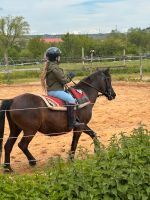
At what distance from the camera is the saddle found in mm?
6703

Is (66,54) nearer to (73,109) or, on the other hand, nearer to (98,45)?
(98,45)

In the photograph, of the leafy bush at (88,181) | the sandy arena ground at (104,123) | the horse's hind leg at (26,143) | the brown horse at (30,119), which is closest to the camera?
the leafy bush at (88,181)

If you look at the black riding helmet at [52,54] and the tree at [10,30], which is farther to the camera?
the tree at [10,30]

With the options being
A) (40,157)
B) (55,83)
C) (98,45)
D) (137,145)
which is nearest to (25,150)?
(40,157)

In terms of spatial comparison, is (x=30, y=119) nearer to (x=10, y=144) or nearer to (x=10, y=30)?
(x=10, y=144)

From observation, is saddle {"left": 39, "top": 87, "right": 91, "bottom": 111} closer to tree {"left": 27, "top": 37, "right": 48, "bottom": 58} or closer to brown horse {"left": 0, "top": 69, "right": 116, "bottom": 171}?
brown horse {"left": 0, "top": 69, "right": 116, "bottom": 171}

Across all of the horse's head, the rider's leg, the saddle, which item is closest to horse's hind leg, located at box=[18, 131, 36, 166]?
the saddle

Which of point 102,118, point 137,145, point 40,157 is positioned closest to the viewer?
point 137,145

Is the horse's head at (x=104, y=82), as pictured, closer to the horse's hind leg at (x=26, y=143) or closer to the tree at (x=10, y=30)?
the horse's hind leg at (x=26, y=143)

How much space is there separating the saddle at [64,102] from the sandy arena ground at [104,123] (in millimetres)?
758

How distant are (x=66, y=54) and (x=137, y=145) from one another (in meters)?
40.1

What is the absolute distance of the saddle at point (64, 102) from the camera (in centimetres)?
670

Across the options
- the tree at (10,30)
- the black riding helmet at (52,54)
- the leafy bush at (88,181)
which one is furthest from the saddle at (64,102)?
the tree at (10,30)

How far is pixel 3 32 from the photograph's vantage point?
44438 millimetres
